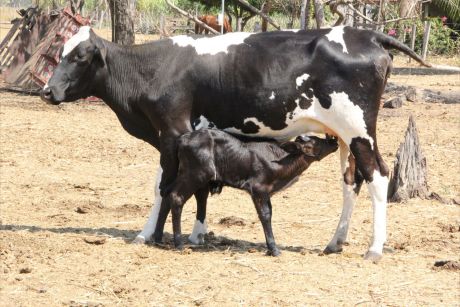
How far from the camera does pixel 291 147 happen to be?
24.1 feet

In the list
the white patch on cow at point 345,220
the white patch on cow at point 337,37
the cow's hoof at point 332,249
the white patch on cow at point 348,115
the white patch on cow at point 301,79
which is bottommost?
the cow's hoof at point 332,249

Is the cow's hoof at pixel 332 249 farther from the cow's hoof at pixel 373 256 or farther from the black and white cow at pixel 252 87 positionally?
the cow's hoof at pixel 373 256

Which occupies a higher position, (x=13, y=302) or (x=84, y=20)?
(x=84, y=20)

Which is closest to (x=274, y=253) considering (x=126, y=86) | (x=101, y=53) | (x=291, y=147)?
(x=291, y=147)

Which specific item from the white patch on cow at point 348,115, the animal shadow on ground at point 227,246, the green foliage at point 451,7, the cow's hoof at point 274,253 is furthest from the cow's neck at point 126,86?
the green foliage at point 451,7

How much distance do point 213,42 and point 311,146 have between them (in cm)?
126

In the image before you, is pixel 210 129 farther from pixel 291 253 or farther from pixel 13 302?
pixel 13 302

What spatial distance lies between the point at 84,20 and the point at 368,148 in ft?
35.2

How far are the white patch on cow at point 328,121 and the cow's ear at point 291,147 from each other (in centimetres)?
11

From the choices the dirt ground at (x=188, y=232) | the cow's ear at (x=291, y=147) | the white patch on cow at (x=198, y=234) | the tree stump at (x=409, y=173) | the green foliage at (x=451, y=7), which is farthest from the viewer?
the green foliage at (x=451, y=7)

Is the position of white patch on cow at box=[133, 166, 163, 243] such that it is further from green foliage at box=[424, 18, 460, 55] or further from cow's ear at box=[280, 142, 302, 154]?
green foliage at box=[424, 18, 460, 55]

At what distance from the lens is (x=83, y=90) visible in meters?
7.86

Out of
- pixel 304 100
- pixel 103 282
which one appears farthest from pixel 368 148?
pixel 103 282

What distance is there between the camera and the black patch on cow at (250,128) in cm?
736
